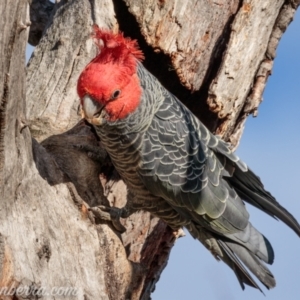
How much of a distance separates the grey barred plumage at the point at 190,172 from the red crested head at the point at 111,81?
102mm

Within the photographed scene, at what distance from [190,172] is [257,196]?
568 mm

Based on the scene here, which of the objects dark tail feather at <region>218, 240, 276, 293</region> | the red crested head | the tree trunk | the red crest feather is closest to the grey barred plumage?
dark tail feather at <region>218, 240, 276, 293</region>

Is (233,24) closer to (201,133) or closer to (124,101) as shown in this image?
(201,133)

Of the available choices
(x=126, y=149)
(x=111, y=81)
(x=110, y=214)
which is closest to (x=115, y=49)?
(x=111, y=81)

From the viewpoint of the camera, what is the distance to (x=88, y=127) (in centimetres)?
510

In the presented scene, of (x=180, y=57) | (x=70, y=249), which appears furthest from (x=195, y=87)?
(x=70, y=249)

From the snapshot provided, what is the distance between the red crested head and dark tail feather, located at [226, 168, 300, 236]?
1061 mm

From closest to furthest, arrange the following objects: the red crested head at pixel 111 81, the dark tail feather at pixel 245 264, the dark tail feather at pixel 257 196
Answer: the red crested head at pixel 111 81 < the dark tail feather at pixel 257 196 < the dark tail feather at pixel 245 264

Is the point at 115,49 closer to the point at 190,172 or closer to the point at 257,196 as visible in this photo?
the point at 190,172

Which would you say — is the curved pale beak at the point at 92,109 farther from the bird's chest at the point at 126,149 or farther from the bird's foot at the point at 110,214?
the bird's foot at the point at 110,214

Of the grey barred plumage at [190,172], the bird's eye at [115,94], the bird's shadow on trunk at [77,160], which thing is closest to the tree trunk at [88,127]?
the bird's shadow on trunk at [77,160]

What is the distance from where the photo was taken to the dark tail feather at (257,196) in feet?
14.5

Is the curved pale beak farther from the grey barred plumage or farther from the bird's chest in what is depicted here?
the bird's chest

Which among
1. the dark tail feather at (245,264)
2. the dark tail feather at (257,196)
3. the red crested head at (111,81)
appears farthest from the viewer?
the dark tail feather at (245,264)
